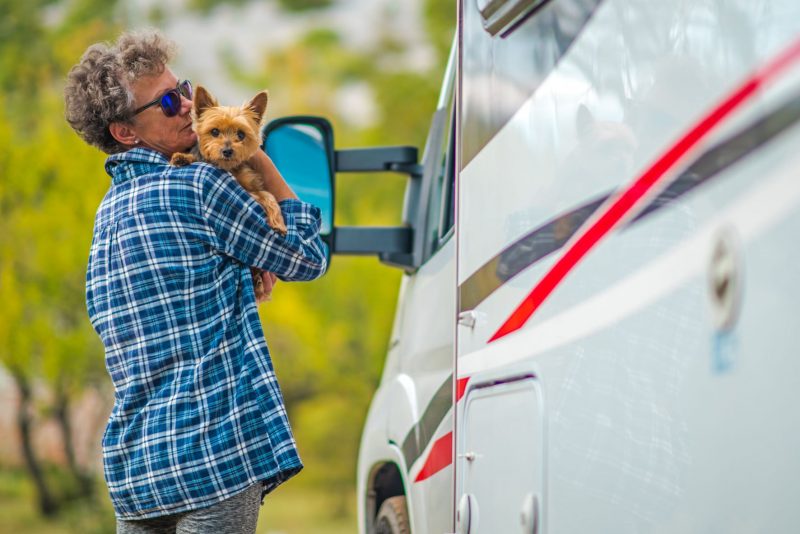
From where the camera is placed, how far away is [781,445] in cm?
112

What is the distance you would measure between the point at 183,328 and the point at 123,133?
21.8 inches

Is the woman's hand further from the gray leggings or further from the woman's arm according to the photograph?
the gray leggings

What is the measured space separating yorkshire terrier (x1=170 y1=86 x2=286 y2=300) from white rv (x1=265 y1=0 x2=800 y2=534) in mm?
491

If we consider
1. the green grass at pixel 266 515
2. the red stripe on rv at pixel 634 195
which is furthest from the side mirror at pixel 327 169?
the green grass at pixel 266 515

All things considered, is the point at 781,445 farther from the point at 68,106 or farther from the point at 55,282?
the point at 55,282

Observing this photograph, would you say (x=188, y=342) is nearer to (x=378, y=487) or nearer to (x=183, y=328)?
(x=183, y=328)

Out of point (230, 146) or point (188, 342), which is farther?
point (230, 146)

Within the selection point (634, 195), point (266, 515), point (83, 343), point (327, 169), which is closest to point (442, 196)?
point (327, 169)

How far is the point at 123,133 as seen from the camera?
2471 mm

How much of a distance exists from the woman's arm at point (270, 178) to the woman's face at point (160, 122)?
183mm

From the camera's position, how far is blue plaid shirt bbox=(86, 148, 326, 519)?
7.23 feet

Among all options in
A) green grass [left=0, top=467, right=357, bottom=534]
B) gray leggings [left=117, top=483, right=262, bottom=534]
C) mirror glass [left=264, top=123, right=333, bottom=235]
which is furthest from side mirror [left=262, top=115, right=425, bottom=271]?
green grass [left=0, top=467, right=357, bottom=534]

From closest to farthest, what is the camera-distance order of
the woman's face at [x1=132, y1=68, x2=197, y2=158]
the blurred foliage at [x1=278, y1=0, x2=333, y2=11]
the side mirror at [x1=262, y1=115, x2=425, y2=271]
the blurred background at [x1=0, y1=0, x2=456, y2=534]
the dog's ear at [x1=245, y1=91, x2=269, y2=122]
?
the woman's face at [x1=132, y1=68, x2=197, y2=158] < the dog's ear at [x1=245, y1=91, x2=269, y2=122] < the side mirror at [x1=262, y1=115, x2=425, y2=271] < the blurred background at [x1=0, y1=0, x2=456, y2=534] < the blurred foliage at [x1=278, y1=0, x2=333, y2=11]

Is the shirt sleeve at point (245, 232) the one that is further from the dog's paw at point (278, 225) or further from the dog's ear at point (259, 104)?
the dog's ear at point (259, 104)
